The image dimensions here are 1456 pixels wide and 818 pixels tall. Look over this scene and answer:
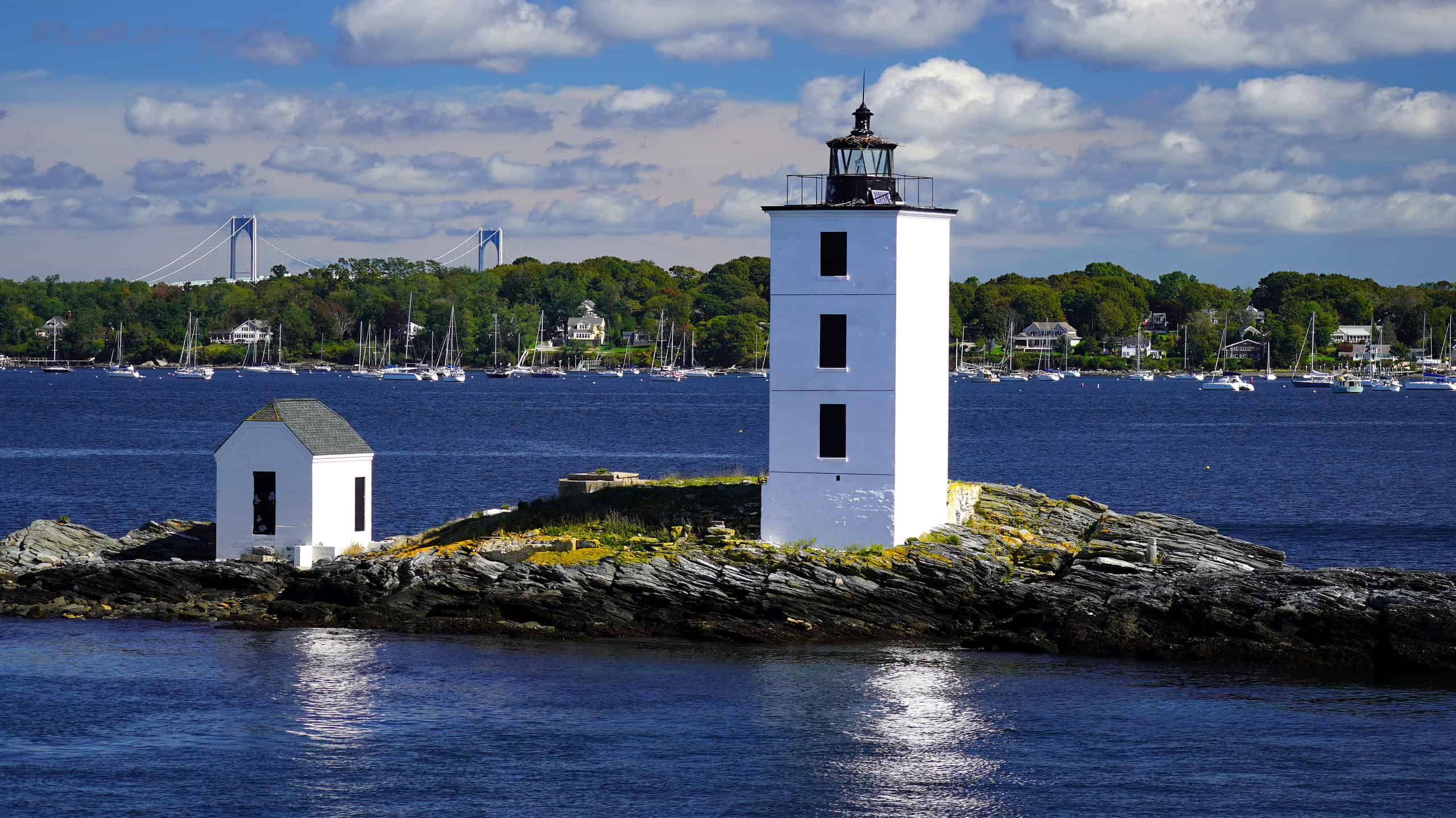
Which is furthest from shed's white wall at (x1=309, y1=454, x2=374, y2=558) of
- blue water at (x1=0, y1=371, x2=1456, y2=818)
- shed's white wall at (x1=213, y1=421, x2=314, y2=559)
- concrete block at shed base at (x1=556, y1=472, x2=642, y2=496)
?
concrete block at shed base at (x1=556, y1=472, x2=642, y2=496)

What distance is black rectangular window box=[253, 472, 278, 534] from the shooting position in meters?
33.6

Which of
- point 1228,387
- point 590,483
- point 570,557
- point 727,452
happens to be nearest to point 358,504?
point 590,483

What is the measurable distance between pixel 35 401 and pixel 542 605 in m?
113

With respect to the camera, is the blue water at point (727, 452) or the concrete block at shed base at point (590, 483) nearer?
the concrete block at shed base at point (590, 483)

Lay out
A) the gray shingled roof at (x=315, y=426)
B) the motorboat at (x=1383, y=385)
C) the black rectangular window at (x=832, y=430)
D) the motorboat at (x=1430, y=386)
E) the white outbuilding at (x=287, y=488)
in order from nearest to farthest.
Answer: the black rectangular window at (x=832, y=430) → the white outbuilding at (x=287, y=488) → the gray shingled roof at (x=315, y=426) → the motorboat at (x=1383, y=385) → the motorboat at (x=1430, y=386)

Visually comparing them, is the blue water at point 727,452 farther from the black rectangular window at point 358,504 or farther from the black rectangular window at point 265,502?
the black rectangular window at point 265,502

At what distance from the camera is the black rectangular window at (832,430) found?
103ft

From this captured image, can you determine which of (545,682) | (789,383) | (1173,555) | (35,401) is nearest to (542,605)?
(545,682)

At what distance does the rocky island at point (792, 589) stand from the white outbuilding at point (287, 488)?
0.67 m

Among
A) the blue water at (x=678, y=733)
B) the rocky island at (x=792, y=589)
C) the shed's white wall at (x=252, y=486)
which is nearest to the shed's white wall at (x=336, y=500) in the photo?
the shed's white wall at (x=252, y=486)

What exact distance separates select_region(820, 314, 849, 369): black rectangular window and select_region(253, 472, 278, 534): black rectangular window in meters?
11.8

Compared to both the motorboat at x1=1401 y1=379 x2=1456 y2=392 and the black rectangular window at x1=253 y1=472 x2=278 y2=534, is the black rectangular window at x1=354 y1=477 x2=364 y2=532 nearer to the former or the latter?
the black rectangular window at x1=253 y1=472 x2=278 y2=534

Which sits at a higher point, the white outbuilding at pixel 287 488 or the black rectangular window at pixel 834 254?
the black rectangular window at pixel 834 254

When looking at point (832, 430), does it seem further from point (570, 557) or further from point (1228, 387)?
Result: point (1228, 387)
